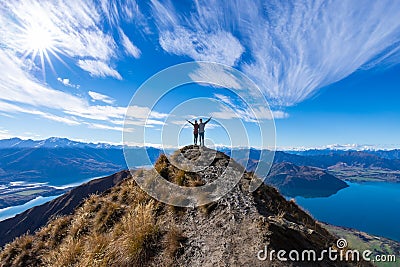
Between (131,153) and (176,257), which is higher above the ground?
(131,153)

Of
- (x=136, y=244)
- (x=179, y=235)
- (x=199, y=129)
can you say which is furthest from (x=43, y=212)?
(x=179, y=235)

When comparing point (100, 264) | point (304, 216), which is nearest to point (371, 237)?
point (304, 216)

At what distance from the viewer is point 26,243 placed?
14.6 metres

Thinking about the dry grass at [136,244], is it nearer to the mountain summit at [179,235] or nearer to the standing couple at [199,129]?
the mountain summit at [179,235]

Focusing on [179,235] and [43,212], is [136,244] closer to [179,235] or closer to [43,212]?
[179,235]

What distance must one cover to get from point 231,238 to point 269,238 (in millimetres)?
1444

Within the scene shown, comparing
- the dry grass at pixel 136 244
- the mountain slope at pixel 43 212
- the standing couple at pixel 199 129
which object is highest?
the standing couple at pixel 199 129

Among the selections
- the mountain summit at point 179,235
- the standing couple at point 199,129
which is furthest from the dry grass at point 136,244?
the standing couple at point 199,129

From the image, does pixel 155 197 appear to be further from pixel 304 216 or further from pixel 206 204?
pixel 304 216

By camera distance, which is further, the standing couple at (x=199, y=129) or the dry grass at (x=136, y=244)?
the standing couple at (x=199, y=129)

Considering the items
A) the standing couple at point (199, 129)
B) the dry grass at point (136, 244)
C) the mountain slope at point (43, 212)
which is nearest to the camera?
the dry grass at point (136, 244)

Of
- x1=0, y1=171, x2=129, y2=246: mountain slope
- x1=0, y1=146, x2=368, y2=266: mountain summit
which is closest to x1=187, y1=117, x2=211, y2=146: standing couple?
x1=0, y1=146, x2=368, y2=266: mountain summit

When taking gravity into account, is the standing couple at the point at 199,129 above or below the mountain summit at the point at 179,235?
above

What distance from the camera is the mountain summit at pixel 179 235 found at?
855 centimetres
